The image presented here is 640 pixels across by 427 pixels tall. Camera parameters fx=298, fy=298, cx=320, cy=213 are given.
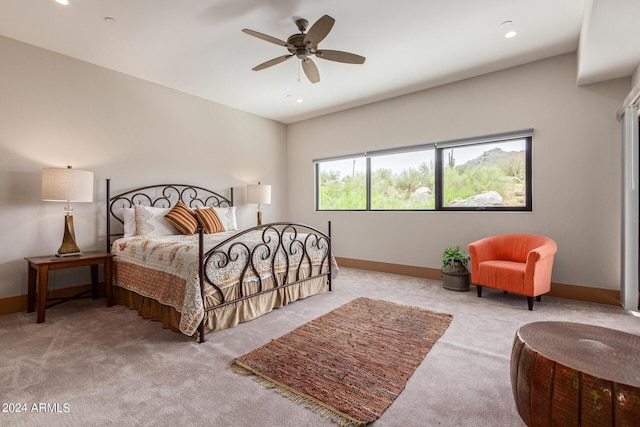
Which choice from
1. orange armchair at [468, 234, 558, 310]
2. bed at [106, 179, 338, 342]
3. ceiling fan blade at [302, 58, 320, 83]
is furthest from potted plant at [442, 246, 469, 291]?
ceiling fan blade at [302, 58, 320, 83]

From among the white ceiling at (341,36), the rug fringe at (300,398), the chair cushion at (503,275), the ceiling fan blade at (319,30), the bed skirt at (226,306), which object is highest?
the white ceiling at (341,36)

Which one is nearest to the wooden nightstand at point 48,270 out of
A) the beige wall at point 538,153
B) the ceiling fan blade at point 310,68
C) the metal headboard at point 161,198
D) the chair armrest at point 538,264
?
the metal headboard at point 161,198

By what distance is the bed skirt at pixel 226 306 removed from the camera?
258cm

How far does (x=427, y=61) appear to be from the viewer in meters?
3.69

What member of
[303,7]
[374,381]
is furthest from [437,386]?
[303,7]

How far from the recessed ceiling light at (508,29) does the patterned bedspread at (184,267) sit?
3.03 metres

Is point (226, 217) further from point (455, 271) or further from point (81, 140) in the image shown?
point (455, 271)

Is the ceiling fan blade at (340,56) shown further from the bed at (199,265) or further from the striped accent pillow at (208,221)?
the striped accent pillow at (208,221)

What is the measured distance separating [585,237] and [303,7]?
155 inches

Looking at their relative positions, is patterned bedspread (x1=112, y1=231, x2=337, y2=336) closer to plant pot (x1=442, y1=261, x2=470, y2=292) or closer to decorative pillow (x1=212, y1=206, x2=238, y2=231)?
decorative pillow (x1=212, y1=206, x2=238, y2=231)

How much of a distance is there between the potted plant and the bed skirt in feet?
5.75

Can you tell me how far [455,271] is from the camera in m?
3.88

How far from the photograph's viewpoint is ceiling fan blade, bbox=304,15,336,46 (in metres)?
2.38

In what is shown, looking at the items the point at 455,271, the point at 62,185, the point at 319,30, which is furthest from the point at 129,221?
the point at 455,271
